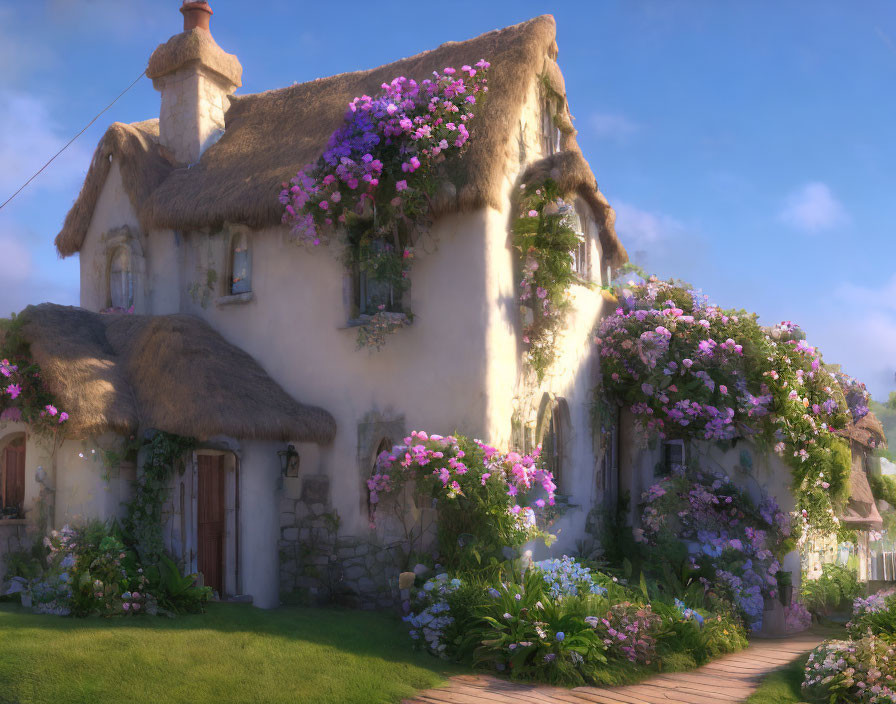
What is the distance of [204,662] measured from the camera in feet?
26.4

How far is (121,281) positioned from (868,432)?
43.6 ft

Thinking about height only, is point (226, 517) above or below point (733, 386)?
below

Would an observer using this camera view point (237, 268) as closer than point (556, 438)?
No

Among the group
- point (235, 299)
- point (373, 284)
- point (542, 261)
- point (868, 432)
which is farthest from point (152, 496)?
point (868, 432)

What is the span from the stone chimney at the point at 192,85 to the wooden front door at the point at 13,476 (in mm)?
5514

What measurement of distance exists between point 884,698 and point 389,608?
5.96 meters

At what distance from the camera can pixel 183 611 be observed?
9938 millimetres

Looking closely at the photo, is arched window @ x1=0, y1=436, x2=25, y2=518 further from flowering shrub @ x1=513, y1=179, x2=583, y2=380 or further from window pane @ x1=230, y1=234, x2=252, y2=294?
flowering shrub @ x1=513, y1=179, x2=583, y2=380

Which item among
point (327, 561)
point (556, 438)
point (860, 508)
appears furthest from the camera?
point (860, 508)

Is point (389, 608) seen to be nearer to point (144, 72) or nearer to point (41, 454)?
point (41, 454)

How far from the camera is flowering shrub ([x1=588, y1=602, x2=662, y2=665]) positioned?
872cm

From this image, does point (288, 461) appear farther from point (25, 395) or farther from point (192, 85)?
point (192, 85)

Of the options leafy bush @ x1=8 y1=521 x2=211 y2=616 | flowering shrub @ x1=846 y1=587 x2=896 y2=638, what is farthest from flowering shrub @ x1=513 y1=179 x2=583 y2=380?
leafy bush @ x1=8 y1=521 x2=211 y2=616

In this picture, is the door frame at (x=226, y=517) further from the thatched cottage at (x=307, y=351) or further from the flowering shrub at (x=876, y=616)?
the flowering shrub at (x=876, y=616)
